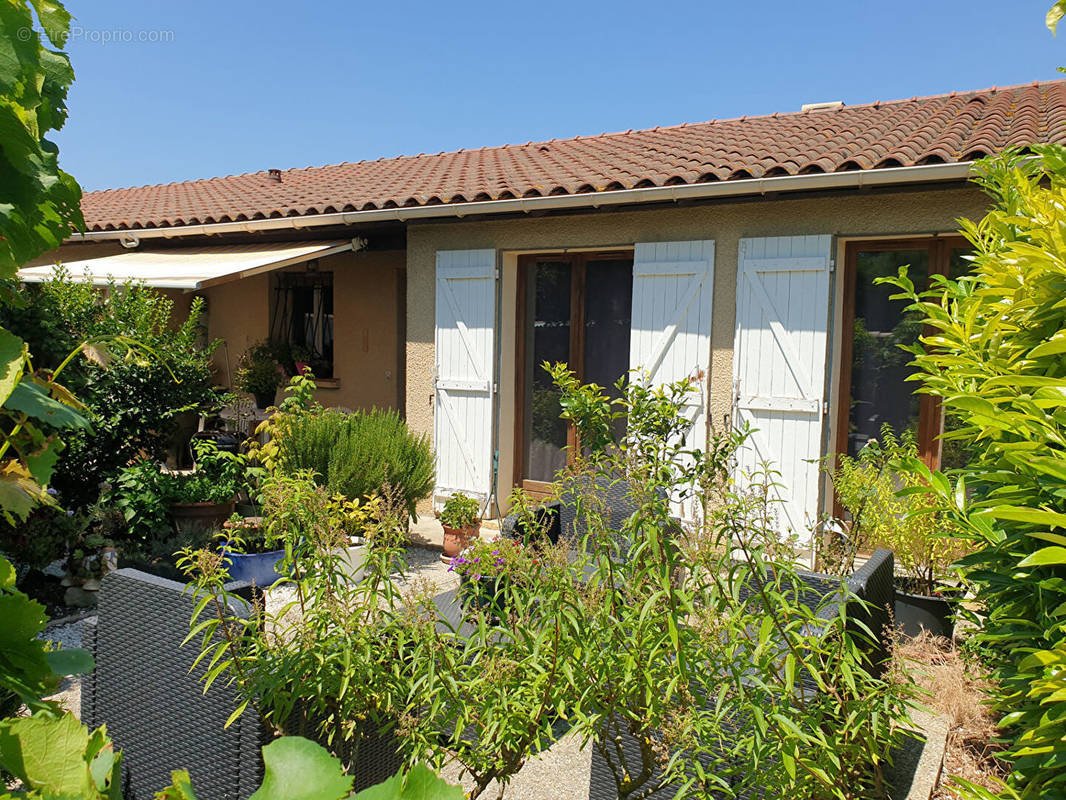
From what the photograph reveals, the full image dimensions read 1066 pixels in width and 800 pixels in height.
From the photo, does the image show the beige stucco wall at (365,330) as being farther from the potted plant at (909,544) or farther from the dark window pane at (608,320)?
the potted plant at (909,544)

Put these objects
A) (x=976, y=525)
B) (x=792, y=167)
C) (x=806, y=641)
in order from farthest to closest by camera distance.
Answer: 1. (x=792, y=167)
2. (x=806, y=641)
3. (x=976, y=525)

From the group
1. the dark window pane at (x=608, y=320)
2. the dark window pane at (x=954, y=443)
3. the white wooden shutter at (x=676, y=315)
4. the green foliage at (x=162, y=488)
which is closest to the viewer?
the green foliage at (x=162, y=488)

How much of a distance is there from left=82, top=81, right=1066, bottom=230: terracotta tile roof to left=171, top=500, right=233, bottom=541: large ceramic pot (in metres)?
→ 3.94

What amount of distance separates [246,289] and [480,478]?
593 cm

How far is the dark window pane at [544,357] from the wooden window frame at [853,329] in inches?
119

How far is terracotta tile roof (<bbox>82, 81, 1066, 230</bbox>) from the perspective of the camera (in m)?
7.02

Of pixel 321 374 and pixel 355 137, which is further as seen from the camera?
pixel 355 137

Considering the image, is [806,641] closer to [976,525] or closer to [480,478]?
[976,525]

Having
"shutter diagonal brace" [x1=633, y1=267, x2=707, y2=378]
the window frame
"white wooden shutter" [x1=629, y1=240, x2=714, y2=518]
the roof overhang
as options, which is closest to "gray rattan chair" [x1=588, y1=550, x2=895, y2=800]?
the roof overhang

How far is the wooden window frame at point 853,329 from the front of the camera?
7.11 metres

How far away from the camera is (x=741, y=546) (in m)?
2.39

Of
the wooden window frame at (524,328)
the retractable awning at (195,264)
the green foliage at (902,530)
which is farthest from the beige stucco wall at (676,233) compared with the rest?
the green foliage at (902,530)

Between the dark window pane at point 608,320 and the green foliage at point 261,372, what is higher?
the dark window pane at point 608,320

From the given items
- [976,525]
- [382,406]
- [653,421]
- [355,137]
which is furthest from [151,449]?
[355,137]
